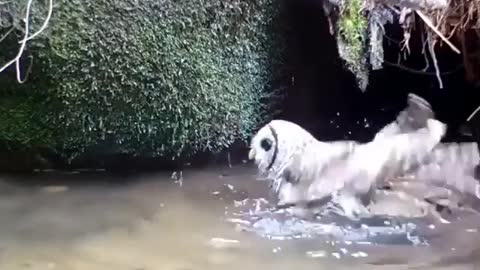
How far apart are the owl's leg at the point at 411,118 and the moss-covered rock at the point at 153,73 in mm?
311

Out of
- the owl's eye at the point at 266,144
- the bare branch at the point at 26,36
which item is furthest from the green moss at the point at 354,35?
the bare branch at the point at 26,36

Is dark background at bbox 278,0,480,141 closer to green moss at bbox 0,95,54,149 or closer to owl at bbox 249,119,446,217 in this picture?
owl at bbox 249,119,446,217

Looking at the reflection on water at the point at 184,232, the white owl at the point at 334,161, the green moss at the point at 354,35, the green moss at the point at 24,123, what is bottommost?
the reflection on water at the point at 184,232

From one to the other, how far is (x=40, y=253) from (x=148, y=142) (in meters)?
0.47

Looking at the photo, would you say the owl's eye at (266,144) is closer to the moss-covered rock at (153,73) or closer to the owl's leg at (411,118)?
the moss-covered rock at (153,73)

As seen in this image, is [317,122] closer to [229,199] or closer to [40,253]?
[229,199]

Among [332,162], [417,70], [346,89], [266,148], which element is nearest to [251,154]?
[266,148]

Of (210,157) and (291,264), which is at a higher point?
(210,157)

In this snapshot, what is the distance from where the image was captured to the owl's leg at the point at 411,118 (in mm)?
1709

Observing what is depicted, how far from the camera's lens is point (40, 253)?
1.30 metres

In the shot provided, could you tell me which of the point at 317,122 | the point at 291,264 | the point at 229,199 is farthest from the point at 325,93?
the point at 291,264

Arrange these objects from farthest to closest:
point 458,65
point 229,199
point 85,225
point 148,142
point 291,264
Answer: point 458,65
point 148,142
point 229,199
point 85,225
point 291,264

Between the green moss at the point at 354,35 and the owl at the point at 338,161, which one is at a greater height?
the green moss at the point at 354,35

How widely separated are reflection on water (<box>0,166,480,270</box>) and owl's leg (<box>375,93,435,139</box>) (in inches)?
11.9
